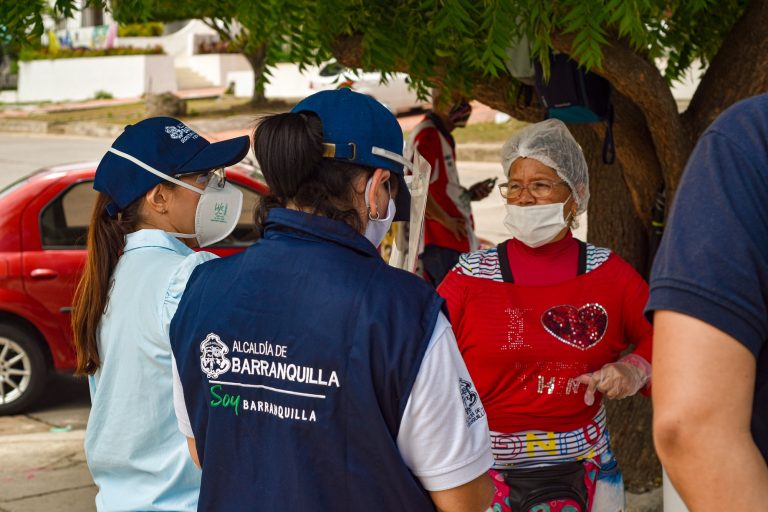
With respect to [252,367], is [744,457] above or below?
above

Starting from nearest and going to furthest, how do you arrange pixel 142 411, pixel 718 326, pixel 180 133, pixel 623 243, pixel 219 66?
pixel 718 326 → pixel 142 411 → pixel 180 133 → pixel 623 243 → pixel 219 66

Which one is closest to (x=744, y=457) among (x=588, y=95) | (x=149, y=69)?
(x=588, y=95)

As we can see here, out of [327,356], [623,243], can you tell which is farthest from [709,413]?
[623,243]

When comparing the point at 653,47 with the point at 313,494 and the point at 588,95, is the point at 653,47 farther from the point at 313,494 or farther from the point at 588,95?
the point at 313,494

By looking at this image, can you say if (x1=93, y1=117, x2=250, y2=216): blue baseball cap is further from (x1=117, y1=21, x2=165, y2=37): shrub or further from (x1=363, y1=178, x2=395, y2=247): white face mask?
(x1=117, y1=21, x2=165, y2=37): shrub

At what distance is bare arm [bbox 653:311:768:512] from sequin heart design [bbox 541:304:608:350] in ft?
5.75

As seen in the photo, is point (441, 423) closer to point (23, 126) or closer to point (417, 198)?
point (417, 198)

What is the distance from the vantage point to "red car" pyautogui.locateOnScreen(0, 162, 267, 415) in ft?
22.7

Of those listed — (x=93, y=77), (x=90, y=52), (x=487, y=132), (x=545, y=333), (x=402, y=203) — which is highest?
(x=402, y=203)

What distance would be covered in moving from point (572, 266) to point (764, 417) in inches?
72.9

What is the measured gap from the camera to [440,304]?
189cm

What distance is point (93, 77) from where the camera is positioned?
3694 cm

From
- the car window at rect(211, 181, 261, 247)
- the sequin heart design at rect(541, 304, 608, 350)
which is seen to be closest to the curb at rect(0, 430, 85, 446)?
the car window at rect(211, 181, 261, 247)

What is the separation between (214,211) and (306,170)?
1.14 metres
